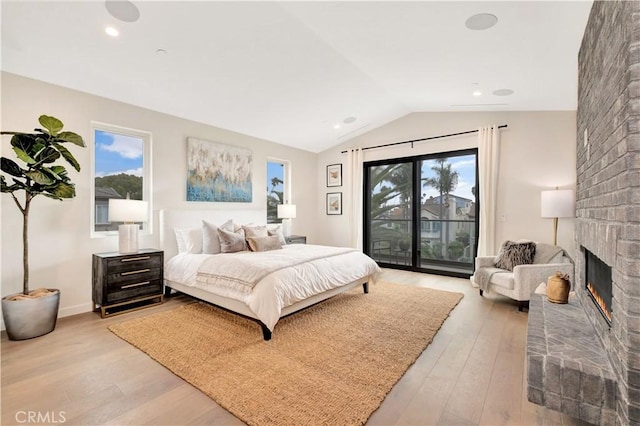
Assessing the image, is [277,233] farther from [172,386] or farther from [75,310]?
[172,386]

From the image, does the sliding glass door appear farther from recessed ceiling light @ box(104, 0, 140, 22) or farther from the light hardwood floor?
recessed ceiling light @ box(104, 0, 140, 22)

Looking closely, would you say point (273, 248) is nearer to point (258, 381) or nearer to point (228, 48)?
point (258, 381)

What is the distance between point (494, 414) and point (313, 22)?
3.44 metres

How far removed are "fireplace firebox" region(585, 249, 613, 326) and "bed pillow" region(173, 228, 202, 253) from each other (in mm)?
4089

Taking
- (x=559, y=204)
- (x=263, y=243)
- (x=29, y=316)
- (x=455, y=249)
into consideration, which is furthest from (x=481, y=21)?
(x=29, y=316)

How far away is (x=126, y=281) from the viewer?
11.4 ft

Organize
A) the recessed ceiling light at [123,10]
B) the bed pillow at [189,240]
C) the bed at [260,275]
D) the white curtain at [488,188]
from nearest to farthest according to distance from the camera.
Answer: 1. the recessed ceiling light at [123,10]
2. the bed at [260,275]
3. the bed pillow at [189,240]
4. the white curtain at [488,188]

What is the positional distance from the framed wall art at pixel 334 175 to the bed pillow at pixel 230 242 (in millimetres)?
3180

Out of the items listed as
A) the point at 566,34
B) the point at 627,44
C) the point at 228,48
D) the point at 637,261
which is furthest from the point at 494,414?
the point at 228,48

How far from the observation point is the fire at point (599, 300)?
6.00 ft

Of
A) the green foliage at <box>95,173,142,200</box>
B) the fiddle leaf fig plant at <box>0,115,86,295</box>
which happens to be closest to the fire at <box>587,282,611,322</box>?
the fiddle leaf fig plant at <box>0,115,86,295</box>

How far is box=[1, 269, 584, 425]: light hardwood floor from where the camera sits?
1.77m

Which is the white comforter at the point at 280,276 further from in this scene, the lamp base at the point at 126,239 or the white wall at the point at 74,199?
the white wall at the point at 74,199

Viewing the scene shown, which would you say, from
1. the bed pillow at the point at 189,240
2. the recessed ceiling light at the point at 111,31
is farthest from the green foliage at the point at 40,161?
the bed pillow at the point at 189,240
